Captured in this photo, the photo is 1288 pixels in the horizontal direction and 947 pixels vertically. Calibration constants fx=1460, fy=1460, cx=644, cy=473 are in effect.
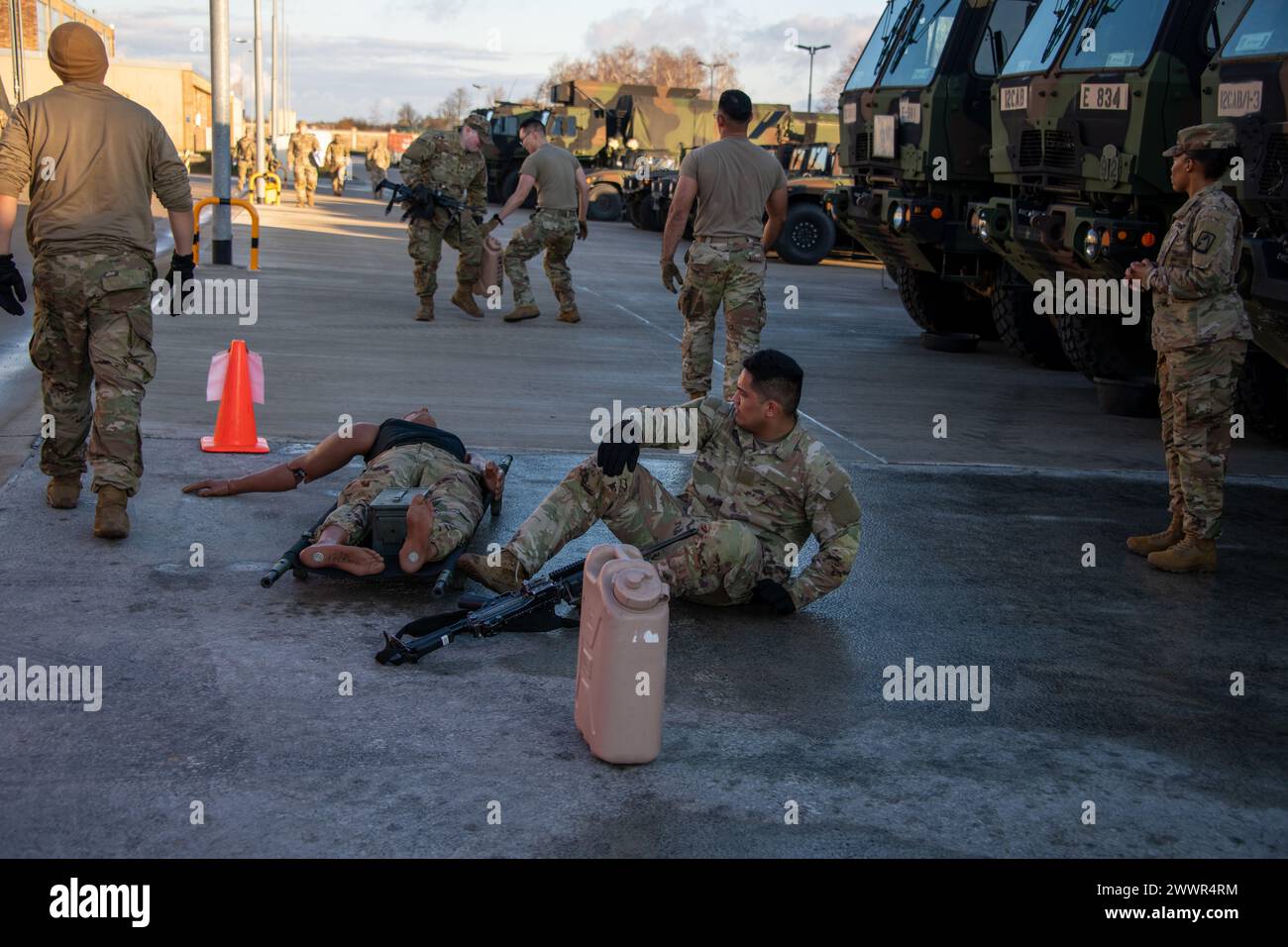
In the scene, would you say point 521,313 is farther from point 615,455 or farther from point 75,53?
point 615,455

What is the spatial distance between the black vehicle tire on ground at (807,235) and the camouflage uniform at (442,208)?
33.7 feet

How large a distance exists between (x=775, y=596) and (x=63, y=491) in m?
3.01

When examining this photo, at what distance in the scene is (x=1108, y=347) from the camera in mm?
10109

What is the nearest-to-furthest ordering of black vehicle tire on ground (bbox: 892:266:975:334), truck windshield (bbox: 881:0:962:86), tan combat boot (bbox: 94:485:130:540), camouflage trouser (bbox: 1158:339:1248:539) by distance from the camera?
tan combat boot (bbox: 94:485:130:540), camouflage trouser (bbox: 1158:339:1248:539), truck windshield (bbox: 881:0:962:86), black vehicle tire on ground (bbox: 892:266:975:334)

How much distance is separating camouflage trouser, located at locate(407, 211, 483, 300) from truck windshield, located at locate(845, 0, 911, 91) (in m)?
3.86

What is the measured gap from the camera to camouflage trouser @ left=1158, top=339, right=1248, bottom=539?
19.3 feet

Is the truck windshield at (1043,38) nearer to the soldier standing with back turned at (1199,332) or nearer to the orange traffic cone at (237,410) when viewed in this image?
the soldier standing with back turned at (1199,332)

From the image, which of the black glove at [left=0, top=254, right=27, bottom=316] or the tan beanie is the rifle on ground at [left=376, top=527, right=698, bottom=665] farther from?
the tan beanie

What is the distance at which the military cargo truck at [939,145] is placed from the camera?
1213 cm

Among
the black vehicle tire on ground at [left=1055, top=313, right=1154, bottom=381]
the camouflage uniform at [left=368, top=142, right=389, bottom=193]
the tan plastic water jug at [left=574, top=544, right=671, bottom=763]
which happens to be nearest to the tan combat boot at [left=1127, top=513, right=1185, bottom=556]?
the tan plastic water jug at [left=574, top=544, right=671, bottom=763]

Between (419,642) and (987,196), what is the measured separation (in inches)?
373

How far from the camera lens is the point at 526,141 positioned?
12.8 meters

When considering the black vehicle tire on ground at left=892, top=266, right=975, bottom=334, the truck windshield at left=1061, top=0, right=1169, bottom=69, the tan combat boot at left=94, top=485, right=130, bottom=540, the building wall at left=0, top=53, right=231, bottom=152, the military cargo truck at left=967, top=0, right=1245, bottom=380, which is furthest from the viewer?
the building wall at left=0, top=53, right=231, bottom=152

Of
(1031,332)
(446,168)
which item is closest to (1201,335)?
(1031,332)
